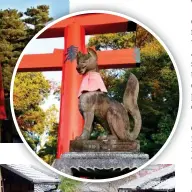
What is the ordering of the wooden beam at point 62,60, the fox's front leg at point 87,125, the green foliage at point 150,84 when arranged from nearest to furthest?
the fox's front leg at point 87,125, the green foliage at point 150,84, the wooden beam at point 62,60

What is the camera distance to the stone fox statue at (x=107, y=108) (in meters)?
3.29

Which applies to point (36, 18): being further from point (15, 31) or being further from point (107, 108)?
point (107, 108)

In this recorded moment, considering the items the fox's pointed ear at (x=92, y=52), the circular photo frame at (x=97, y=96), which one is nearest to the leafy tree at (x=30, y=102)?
the circular photo frame at (x=97, y=96)

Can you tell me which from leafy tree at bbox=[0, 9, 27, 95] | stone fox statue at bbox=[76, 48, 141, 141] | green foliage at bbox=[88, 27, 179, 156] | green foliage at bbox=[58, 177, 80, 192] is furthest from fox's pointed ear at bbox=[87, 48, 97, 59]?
green foliage at bbox=[58, 177, 80, 192]

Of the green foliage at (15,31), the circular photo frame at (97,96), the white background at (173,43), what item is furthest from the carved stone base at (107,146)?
Answer: the green foliage at (15,31)

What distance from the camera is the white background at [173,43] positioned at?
332 cm

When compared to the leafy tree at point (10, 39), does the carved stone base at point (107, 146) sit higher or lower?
lower

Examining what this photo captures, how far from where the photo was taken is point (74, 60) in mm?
3475

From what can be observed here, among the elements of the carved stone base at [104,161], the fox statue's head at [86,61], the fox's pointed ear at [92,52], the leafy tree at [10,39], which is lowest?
the carved stone base at [104,161]

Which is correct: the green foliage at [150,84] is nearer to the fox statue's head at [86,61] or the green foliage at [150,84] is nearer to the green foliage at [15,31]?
the fox statue's head at [86,61]

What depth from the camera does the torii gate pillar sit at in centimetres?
342

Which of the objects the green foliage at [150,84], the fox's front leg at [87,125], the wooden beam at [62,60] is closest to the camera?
the fox's front leg at [87,125]

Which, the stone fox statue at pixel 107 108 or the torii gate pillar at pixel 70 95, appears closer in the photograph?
the stone fox statue at pixel 107 108

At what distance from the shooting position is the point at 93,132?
3391 millimetres
